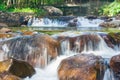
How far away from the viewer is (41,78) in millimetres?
12609

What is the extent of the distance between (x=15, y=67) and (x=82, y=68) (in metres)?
2.24

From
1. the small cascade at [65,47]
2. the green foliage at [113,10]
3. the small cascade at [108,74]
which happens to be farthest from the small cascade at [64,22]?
the small cascade at [108,74]

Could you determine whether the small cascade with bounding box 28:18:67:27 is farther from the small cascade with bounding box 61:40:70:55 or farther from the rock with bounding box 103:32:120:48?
the small cascade with bounding box 61:40:70:55

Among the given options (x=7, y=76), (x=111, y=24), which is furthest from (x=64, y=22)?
(x=7, y=76)

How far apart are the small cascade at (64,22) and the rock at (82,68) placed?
16293 mm

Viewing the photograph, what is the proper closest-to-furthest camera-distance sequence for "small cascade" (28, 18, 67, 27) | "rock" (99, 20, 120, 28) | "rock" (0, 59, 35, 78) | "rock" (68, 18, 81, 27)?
"rock" (0, 59, 35, 78), "rock" (99, 20, 120, 28), "rock" (68, 18, 81, 27), "small cascade" (28, 18, 67, 27)

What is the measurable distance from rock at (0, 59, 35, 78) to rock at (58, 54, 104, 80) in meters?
1.20

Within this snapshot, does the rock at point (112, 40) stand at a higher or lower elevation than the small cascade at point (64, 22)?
higher

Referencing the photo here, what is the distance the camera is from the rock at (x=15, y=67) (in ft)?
38.1

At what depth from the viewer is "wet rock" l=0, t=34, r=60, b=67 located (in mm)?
14156

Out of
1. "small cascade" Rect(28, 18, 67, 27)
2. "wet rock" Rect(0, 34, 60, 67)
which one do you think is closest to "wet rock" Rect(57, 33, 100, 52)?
"wet rock" Rect(0, 34, 60, 67)

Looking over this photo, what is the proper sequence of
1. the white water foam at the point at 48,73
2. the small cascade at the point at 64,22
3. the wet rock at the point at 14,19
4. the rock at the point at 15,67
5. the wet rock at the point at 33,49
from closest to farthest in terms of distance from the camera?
the rock at the point at 15,67 < the white water foam at the point at 48,73 < the wet rock at the point at 33,49 < the small cascade at the point at 64,22 < the wet rock at the point at 14,19

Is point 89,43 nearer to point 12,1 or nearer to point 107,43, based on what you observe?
point 107,43

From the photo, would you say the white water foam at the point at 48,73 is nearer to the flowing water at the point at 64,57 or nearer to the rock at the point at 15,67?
the flowing water at the point at 64,57
